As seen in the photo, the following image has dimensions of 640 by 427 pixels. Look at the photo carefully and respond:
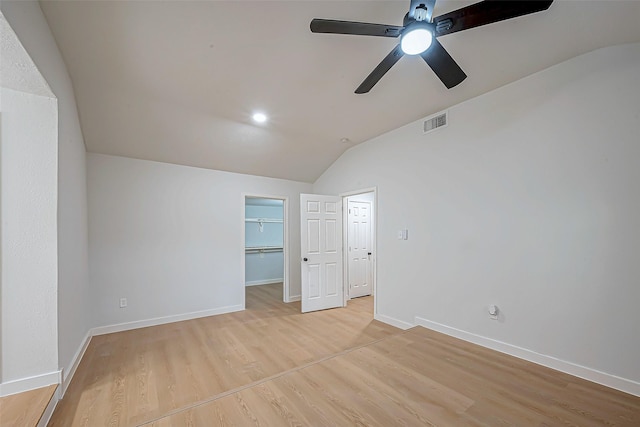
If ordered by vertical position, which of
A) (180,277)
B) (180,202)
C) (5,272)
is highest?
(180,202)

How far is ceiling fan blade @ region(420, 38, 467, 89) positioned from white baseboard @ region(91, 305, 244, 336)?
4395 mm

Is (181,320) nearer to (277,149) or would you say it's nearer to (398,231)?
(277,149)

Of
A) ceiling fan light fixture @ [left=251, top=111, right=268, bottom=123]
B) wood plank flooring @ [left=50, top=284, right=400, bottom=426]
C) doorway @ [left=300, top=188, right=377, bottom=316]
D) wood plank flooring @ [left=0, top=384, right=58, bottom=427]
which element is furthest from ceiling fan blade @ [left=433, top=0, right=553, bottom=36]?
wood plank flooring @ [left=0, top=384, right=58, bottom=427]

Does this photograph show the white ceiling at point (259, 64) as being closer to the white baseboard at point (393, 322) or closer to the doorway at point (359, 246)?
the doorway at point (359, 246)

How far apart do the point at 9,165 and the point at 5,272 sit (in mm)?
777

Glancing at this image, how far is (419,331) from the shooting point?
10.7 feet

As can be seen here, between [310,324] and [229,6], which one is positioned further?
[310,324]

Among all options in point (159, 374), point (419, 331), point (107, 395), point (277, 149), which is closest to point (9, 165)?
point (107, 395)

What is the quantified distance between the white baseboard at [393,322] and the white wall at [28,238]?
11.6ft

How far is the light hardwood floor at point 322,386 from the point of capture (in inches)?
71.0

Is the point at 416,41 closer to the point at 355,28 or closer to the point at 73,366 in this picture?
the point at 355,28

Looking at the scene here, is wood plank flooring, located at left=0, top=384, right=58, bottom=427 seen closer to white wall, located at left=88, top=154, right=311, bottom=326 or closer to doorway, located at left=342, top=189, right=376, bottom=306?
white wall, located at left=88, top=154, right=311, bottom=326

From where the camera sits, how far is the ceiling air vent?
3240 mm

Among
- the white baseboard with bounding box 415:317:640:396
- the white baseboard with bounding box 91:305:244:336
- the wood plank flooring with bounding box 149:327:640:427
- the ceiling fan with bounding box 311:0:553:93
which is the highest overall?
the ceiling fan with bounding box 311:0:553:93
